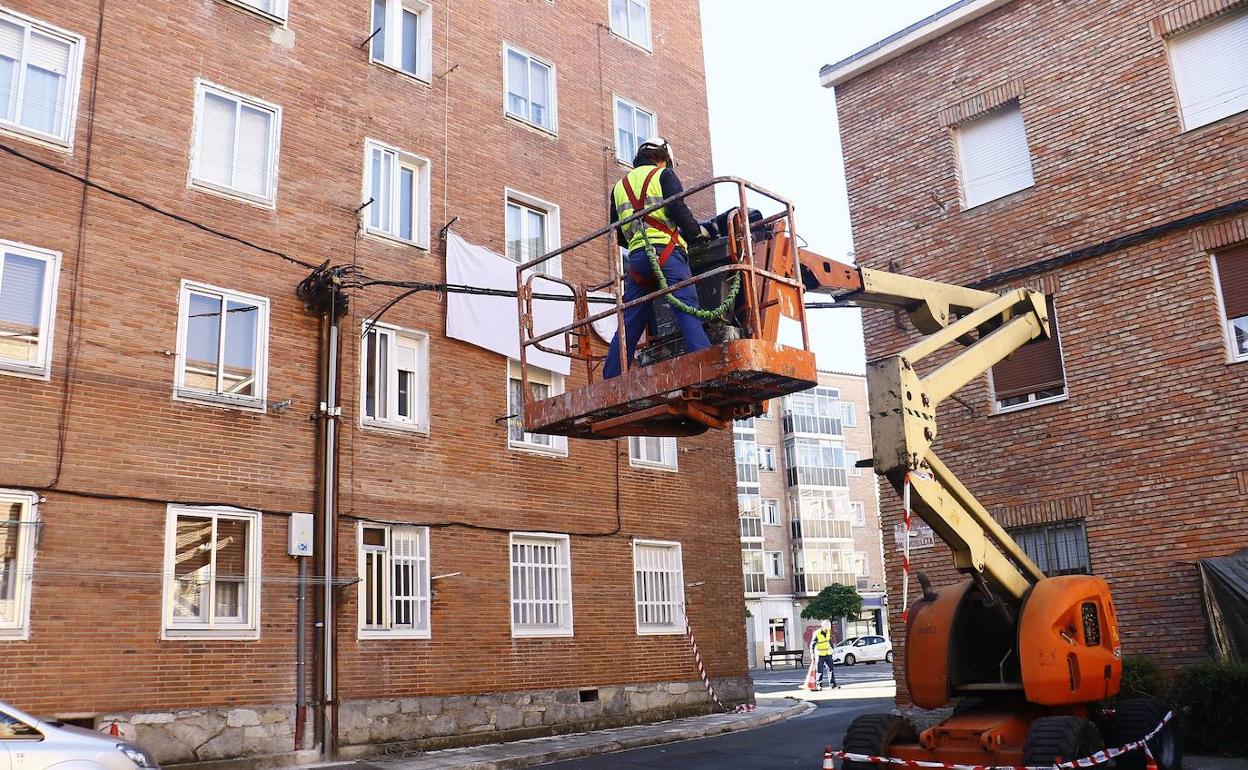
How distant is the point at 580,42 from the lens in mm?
20109

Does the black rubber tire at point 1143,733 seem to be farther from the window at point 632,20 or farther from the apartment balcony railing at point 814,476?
the apartment balcony railing at point 814,476

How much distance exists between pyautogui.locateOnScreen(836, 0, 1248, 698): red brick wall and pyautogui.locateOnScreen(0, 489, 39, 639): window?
447 inches

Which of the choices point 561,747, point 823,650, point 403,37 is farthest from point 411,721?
point 823,650

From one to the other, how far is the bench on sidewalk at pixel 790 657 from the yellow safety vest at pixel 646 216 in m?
42.8

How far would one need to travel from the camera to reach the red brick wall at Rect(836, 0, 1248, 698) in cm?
1331

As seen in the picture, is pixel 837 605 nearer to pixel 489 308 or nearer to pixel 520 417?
pixel 520 417

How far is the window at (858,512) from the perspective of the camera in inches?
2682

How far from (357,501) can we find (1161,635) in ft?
33.8

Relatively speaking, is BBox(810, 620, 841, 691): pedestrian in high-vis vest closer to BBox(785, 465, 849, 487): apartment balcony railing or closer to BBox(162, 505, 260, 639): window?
BBox(162, 505, 260, 639): window

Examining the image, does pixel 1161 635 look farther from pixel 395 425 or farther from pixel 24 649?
pixel 24 649

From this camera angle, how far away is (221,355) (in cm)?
1373

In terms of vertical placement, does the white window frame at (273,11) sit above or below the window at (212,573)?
above

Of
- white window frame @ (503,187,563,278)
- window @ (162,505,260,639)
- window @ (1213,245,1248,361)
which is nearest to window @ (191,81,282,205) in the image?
white window frame @ (503,187,563,278)

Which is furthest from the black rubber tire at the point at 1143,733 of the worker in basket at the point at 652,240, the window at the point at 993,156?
the window at the point at 993,156
